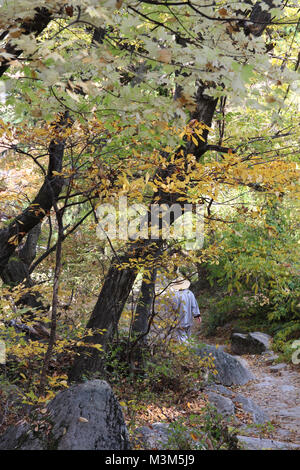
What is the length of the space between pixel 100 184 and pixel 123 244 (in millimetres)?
A: 1514

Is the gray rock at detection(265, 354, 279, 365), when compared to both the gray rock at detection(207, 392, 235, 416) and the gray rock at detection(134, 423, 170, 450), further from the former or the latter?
the gray rock at detection(134, 423, 170, 450)

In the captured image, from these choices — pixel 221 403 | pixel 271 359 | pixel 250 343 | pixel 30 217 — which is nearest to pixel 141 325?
pixel 221 403

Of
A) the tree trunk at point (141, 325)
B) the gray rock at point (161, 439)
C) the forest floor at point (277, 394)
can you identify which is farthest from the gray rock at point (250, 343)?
the gray rock at point (161, 439)

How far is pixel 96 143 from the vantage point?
15.3 ft

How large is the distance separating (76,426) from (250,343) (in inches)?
330

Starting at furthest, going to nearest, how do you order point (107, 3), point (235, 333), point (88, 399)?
point (235, 333), point (88, 399), point (107, 3)

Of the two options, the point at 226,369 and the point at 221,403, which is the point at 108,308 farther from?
the point at 226,369

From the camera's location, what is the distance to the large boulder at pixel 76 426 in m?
2.79

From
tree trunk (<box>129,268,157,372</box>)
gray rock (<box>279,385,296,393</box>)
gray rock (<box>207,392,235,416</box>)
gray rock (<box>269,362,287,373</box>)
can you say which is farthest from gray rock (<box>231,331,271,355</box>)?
tree trunk (<box>129,268,157,372</box>)

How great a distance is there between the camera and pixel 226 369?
25.6 feet

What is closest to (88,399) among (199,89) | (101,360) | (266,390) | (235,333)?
(101,360)

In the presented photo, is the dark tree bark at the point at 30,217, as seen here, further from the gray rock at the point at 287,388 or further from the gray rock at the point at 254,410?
the gray rock at the point at 287,388

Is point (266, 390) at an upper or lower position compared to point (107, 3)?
lower
